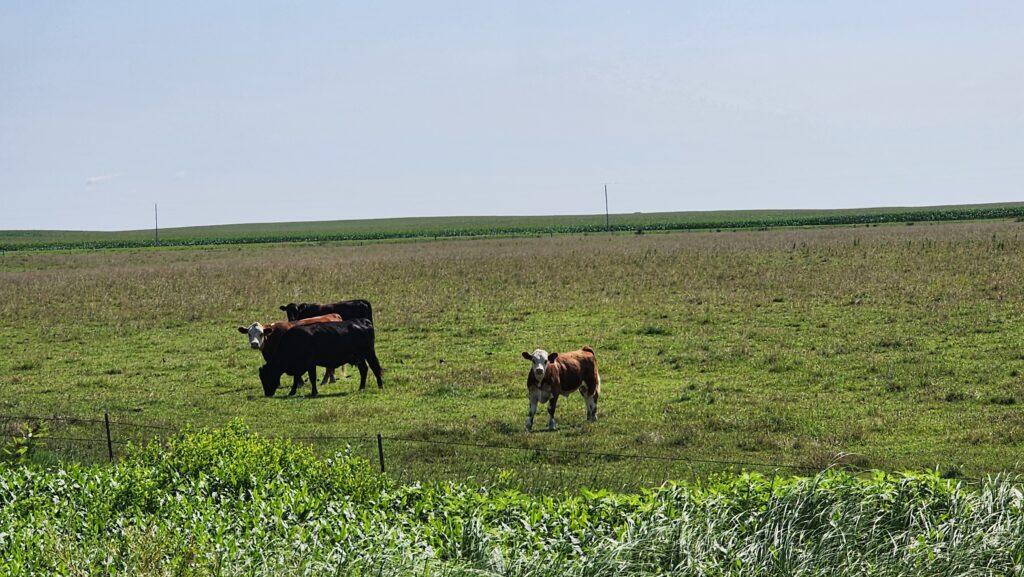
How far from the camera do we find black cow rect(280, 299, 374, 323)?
24.6 meters

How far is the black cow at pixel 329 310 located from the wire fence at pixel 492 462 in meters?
9.54

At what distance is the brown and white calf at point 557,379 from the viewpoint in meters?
15.5

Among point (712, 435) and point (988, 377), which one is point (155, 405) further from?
point (988, 377)

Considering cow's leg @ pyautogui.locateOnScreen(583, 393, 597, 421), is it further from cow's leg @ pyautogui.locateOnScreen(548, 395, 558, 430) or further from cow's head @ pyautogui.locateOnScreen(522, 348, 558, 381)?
cow's head @ pyautogui.locateOnScreen(522, 348, 558, 381)

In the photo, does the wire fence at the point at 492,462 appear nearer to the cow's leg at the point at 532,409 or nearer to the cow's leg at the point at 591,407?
the cow's leg at the point at 532,409

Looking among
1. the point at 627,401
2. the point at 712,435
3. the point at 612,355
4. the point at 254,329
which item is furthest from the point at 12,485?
the point at 612,355

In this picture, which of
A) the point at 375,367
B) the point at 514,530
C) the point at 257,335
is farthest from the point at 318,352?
the point at 514,530

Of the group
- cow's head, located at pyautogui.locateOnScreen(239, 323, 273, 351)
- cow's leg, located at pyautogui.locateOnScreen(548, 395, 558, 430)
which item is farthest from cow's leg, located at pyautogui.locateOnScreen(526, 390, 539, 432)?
cow's head, located at pyautogui.locateOnScreen(239, 323, 273, 351)

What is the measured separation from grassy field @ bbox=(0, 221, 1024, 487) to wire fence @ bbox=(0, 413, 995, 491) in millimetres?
64

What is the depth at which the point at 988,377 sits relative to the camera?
18.0 meters

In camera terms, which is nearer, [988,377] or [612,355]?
[988,377]

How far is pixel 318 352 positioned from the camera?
66.9ft

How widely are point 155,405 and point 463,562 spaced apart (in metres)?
12.7

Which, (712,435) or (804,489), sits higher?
(804,489)
